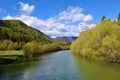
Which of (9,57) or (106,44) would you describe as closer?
(106,44)

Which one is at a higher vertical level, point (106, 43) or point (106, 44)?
point (106, 43)

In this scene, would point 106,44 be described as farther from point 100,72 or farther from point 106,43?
point 100,72

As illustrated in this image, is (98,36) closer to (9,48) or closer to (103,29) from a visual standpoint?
(103,29)

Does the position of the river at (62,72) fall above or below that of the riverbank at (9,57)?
below

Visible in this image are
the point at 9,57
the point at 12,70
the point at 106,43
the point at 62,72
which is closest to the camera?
the point at 62,72

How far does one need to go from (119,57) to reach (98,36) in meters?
16.4

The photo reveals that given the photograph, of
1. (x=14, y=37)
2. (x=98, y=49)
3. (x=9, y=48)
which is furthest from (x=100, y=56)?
(x=14, y=37)

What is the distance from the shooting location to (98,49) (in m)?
85.1

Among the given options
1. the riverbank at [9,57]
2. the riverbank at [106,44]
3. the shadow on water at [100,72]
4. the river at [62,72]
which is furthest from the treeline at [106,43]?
the riverbank at [9,57]

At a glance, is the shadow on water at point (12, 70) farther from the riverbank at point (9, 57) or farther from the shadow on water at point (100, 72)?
the shadow on water at point (100, 72)

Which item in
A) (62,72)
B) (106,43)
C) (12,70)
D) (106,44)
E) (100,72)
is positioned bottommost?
(100,72)

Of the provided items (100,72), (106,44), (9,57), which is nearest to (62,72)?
(100,72)

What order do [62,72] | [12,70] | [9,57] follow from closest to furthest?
[62,72] < [12,70] < [9,57]

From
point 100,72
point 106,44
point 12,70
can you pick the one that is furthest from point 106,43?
point 12,70
